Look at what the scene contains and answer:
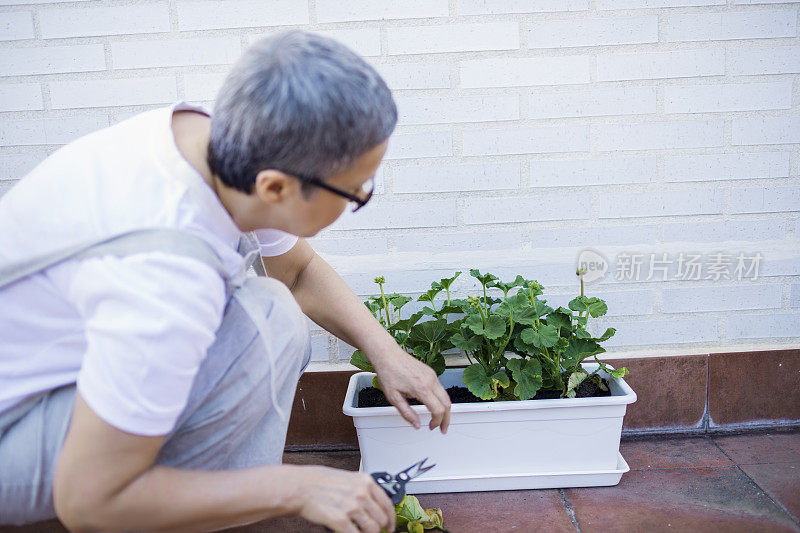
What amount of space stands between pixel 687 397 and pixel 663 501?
1.50 ft

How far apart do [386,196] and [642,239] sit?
2.49 ft

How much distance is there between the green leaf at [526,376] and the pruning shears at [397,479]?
285 mm

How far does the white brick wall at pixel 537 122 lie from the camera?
178 cm

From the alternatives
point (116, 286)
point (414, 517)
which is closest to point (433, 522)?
point (414, 517)

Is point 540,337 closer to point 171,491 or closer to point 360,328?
point 360,328

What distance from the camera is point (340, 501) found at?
1024 millimetres

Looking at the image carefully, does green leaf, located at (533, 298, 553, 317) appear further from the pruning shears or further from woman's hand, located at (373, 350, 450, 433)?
the pruning shears

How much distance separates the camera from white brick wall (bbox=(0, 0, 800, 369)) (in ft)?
5.82

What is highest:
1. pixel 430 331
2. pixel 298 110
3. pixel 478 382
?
pixel 298 110

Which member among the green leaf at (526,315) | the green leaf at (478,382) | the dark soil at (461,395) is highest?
the green leaf at (526,315)

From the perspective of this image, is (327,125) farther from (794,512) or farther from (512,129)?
(794,512)

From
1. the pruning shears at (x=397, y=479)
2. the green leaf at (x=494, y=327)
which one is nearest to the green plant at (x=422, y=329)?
the green leaf at (x=494, y=327)

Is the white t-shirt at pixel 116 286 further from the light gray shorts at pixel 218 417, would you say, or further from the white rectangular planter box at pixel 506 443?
the white rectangular planter box at pixel 506 443

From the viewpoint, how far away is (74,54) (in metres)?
1.80
